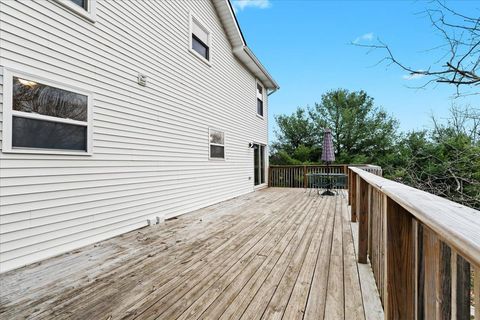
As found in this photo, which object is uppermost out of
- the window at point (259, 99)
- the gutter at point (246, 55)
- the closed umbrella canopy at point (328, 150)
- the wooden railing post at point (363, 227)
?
the gutter at point (246, 55)

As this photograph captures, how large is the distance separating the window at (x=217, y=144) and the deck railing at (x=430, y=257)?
5654mm

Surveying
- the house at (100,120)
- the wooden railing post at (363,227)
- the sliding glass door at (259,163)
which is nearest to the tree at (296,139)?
the sliding glass door at (259,163)

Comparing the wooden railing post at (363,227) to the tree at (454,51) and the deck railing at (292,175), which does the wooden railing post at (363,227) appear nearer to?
the tree at (454,51)

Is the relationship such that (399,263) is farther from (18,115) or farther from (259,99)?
(259,99)

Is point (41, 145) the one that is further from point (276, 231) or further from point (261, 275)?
point (276, 231)

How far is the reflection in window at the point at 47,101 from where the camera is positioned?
269cm

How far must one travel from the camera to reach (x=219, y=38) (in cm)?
740

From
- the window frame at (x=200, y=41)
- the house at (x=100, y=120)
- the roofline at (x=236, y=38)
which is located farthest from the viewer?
the roofline at (x=236, y=38)

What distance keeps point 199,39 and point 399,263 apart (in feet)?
21.6

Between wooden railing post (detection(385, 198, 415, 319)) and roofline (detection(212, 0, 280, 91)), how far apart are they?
7.54m

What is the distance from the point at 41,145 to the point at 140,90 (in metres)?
1.90

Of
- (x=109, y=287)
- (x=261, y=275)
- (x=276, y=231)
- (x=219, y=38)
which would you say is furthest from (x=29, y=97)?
(x=219, y=38)

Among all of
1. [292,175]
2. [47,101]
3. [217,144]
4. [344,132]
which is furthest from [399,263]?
[344,132]

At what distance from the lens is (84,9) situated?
3402 millimetres
